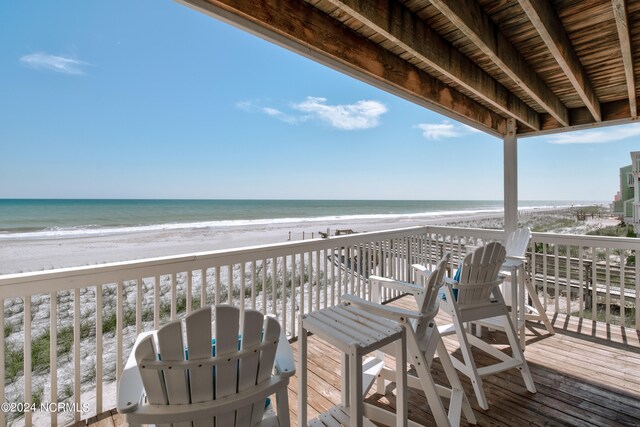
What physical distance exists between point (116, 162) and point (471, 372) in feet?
88.9

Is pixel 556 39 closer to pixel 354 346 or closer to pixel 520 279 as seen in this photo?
pixel 520 279

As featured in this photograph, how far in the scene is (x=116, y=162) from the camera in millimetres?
22500

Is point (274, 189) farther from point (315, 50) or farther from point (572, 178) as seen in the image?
point (315, 50)

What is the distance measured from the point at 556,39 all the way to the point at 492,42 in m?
0.38

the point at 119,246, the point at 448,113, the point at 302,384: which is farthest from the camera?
the point at 119,246

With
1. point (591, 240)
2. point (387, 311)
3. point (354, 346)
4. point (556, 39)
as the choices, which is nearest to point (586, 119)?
point (591, 240)

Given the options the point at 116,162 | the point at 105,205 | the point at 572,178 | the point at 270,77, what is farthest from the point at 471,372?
the point at 105,205

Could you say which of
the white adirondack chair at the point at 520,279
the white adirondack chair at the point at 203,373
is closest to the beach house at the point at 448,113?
the white adirondack chair at the point at 520,279

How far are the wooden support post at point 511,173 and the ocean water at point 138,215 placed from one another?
1691 cm

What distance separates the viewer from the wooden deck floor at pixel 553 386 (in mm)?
1794

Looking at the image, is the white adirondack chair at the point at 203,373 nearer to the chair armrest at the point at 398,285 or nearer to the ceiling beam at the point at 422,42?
the chair armrest at the point at 398,285

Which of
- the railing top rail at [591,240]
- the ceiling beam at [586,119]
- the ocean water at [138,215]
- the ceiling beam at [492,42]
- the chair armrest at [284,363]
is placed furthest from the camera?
the ocean water at [138,215]

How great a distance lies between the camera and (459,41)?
2.16 metres

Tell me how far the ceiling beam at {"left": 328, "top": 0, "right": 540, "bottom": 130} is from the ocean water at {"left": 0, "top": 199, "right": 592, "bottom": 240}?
1708 cm
